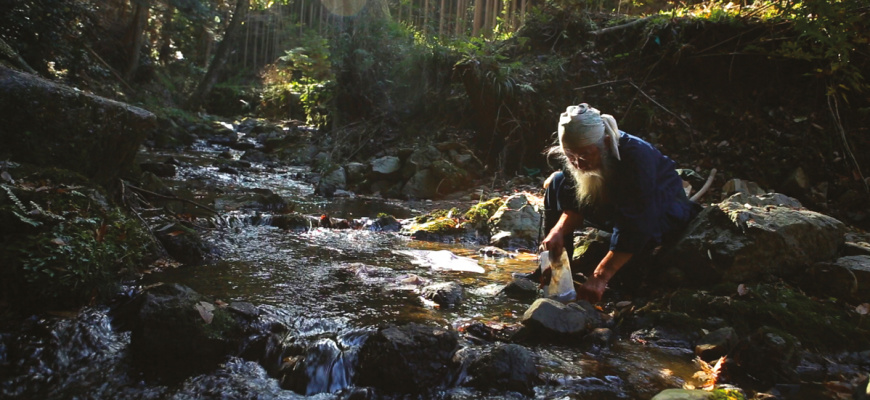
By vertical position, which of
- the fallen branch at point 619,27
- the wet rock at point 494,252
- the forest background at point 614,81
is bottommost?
the wet rock at point 494,252

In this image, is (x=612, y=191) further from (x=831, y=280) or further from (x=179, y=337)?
(x=179, y=337)

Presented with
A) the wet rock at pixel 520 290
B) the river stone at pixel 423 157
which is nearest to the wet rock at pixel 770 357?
the wet rock at pixel 520 290

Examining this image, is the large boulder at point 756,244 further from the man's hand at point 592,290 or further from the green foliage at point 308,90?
the green foliage at point 308,90

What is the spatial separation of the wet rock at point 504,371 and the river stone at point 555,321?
0.44 meters

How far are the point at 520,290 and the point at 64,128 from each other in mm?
3922

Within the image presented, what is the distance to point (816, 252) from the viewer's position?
11.7 feet

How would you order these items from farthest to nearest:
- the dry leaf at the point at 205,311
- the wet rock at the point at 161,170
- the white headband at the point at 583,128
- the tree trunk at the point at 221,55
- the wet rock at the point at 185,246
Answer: the tree trunk at the point at 221,55
the wet rock at the point at 161,170
the wet rock at the point at 185,246
the white headband at the point at 583,128
the dry leaf at the point at 205,311

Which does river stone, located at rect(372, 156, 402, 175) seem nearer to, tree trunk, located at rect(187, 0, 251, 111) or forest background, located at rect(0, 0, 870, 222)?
forest background, located at rect(0, 0, 870, 222)

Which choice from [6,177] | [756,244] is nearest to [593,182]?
[756,244]

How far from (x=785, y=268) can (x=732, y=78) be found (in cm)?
576

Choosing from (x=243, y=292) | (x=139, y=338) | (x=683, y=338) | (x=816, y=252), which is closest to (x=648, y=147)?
(x=683, y=338)

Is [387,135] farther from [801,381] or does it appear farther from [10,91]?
[801,381]

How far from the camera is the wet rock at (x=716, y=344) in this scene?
279 centimetres

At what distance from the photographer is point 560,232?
369 centimetres
